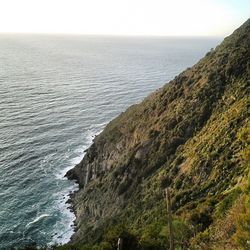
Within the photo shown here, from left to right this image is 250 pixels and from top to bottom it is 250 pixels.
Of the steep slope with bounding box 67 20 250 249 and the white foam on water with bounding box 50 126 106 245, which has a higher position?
the steep slope with bounding box 67 20 250 249

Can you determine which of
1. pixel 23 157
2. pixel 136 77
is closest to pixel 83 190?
pixel 23 157

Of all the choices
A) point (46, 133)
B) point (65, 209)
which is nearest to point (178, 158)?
point (65, 209)

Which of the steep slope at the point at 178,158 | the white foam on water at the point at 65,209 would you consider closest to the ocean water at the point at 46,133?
the white foam on water at the point at 65,209

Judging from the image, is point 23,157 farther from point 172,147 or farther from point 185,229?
point 185,229

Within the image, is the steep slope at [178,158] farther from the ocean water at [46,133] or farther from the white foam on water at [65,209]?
the ocean water at [46,133]

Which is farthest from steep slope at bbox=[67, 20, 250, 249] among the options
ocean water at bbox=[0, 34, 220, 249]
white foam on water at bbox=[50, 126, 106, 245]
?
ocean water at bbox=[0, 34, 220, 249]

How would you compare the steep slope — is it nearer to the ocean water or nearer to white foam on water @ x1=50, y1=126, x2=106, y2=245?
white foam on water @ x1=50, y1=126, x2=106, y2=245

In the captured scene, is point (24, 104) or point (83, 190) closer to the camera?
point (83, 190)

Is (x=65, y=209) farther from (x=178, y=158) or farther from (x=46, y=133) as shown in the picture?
(x=46, y=133)
